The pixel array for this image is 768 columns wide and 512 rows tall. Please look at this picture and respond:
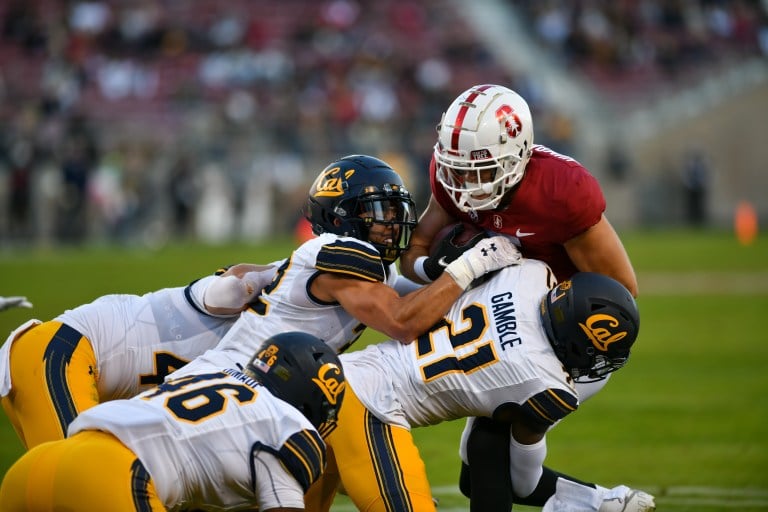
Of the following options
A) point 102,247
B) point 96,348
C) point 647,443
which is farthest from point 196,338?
point 102,247

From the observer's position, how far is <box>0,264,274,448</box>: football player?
505cm

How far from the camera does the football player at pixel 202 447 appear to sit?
376cm

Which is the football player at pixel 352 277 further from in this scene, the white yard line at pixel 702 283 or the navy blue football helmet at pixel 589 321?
the white yard line at pixel 702 283

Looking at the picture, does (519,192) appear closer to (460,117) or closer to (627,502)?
(460,117)

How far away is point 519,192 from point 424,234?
0.66m

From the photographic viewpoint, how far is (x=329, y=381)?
4113 millimetres

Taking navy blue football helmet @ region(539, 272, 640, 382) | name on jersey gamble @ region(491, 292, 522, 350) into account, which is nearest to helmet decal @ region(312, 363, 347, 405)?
name on jersey gamble @ region(491, 292, 522, 350)

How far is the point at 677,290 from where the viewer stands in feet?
54.7

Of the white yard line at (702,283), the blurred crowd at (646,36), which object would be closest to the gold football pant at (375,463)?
the white yard line at (702,283)

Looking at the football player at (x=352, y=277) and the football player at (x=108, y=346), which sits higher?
the football player at (x=352, y=277)

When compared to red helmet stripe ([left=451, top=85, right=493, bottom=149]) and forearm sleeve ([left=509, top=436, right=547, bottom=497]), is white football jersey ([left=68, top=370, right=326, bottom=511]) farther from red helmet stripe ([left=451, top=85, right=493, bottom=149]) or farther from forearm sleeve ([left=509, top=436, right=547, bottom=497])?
red helmet stripe ([left=451, top=85, right=493, bottom=149])

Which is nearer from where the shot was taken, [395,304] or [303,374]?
[303,374]

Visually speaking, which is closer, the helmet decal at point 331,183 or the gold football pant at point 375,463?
the gold football pant at point 375,463

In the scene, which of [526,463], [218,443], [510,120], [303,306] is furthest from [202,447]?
[510,120]
